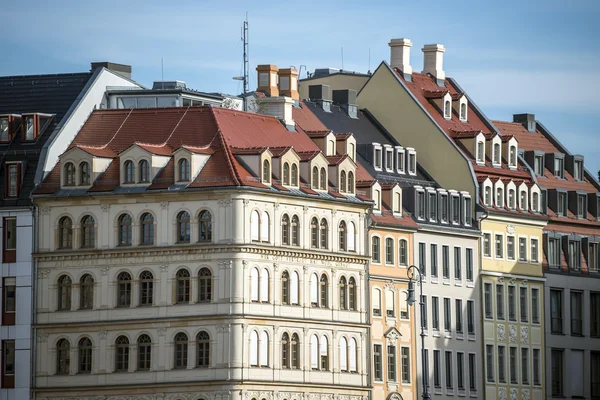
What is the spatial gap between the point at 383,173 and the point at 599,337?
26.5m

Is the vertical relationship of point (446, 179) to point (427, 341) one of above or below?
above

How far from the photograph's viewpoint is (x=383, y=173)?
17425 cm

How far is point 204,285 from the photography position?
506 feet

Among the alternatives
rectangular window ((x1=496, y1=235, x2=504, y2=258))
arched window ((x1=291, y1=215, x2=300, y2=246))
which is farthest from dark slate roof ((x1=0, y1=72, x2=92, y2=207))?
rectangular window ((x1=496, y1=235, x2=504, y2=258))

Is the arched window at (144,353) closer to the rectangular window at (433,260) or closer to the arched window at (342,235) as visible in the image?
the arched window at (342,235)

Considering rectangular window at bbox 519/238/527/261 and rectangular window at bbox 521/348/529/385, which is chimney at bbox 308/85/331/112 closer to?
rectangular window at bbox 519/238/527/261

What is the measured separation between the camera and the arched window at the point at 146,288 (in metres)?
155

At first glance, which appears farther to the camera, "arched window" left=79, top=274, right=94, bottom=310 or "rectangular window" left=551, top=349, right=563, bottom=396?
"rectangular window" left=551, top=349, right=563, bottom=396

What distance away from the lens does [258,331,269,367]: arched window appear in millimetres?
154625

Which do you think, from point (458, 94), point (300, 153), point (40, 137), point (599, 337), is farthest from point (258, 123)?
point (599, 337)

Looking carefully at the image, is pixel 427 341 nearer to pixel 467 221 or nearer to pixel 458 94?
pixel 467 221

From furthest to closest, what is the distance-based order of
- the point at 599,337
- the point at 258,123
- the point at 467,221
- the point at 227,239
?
the point at 599,337 → the point at 467,221 → the point at 258,123 → the point at 227,239

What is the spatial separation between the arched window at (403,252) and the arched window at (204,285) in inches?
810

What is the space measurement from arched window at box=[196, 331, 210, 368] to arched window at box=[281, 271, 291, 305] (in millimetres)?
6325
